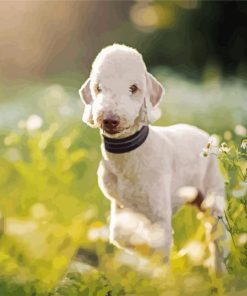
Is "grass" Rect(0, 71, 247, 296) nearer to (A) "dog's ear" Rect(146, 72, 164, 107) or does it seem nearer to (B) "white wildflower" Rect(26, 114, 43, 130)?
(B) "white wildflower" Rect(26, 114, 43, 130)

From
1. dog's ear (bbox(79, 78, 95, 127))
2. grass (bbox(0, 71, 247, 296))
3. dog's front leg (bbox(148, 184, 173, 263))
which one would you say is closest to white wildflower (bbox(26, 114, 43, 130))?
grass (bbox(0, 71, 247, 296))

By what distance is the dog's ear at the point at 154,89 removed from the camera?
1063 millimetres

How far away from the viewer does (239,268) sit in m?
1.19

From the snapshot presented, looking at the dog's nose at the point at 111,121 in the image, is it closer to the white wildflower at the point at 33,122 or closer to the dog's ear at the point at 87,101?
the dog's ear at the point at 87,101

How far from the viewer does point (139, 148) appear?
108 centimetres

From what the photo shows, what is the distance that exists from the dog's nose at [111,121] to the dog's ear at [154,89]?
0.09m

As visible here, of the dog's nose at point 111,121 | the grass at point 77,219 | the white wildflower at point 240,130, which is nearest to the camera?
the dog's nose at point 111,121

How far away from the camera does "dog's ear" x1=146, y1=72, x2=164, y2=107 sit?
3.49 feet

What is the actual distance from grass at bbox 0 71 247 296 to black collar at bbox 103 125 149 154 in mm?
83

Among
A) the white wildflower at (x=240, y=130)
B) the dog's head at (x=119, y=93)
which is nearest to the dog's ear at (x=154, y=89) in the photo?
the dog's head at (x=119, y=93)

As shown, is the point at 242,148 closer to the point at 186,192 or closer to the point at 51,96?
the point at 186,192

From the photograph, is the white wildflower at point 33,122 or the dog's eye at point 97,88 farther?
the white wildflower at point 33,122

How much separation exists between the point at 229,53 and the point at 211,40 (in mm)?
40

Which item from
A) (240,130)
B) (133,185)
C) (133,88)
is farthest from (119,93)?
(240,130)
